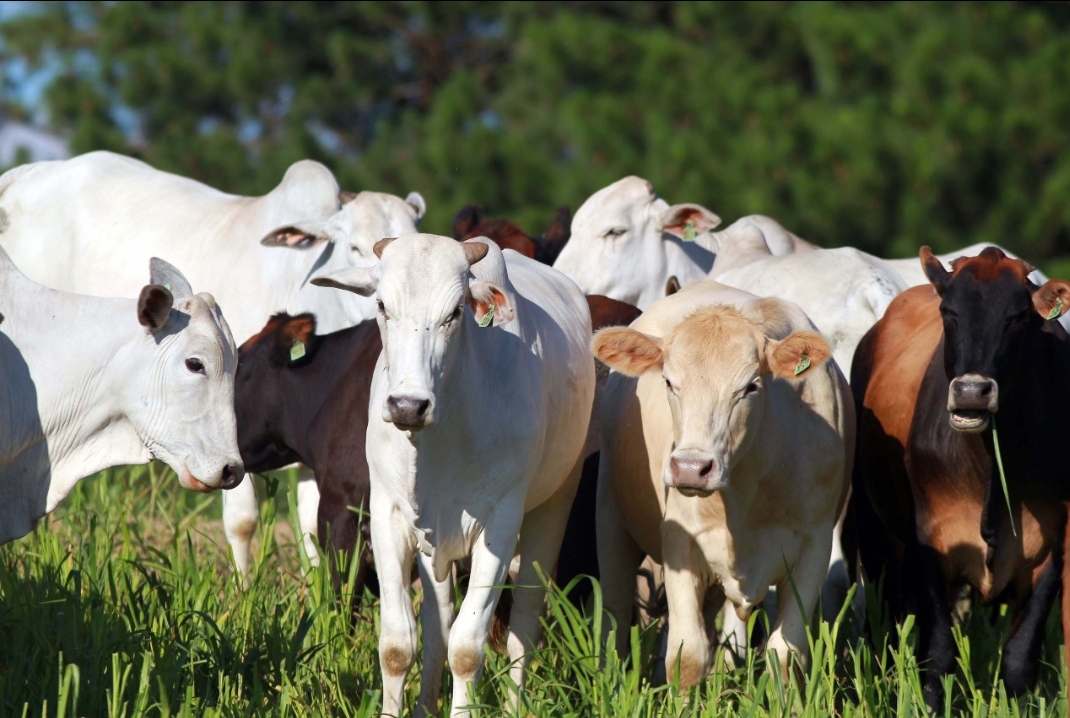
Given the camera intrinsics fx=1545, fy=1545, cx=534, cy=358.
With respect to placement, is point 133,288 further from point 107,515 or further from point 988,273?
point 988,273

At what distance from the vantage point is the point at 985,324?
502cm

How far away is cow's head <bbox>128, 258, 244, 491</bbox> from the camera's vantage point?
4.65 metres

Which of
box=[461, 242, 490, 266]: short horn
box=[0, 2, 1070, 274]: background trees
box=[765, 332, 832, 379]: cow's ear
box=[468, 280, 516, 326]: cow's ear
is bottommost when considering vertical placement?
box=[765, 332, 832, 379]: cow's ear

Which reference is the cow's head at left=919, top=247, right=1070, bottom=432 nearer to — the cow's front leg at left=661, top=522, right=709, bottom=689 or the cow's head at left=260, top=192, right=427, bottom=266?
the cow's front leg at left=661, top=522, right=709, bottom=689

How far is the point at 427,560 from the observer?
504 cm

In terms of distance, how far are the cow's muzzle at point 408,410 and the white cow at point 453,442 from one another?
0.06ft

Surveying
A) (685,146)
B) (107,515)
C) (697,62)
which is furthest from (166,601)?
(697,62)

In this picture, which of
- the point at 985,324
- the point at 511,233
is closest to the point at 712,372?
the point at 985,324

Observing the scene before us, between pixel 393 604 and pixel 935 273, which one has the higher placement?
pixel 935 273

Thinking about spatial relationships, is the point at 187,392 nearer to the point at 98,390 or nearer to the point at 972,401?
the point at 98,390

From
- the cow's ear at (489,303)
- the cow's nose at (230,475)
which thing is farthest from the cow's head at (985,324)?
the cow's nose at (230,475)

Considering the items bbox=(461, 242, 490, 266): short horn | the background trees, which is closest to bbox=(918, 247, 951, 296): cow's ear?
bbox=(461, 242, 490, 266): short horn

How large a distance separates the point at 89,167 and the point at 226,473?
3.91m

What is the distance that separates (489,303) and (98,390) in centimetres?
122
